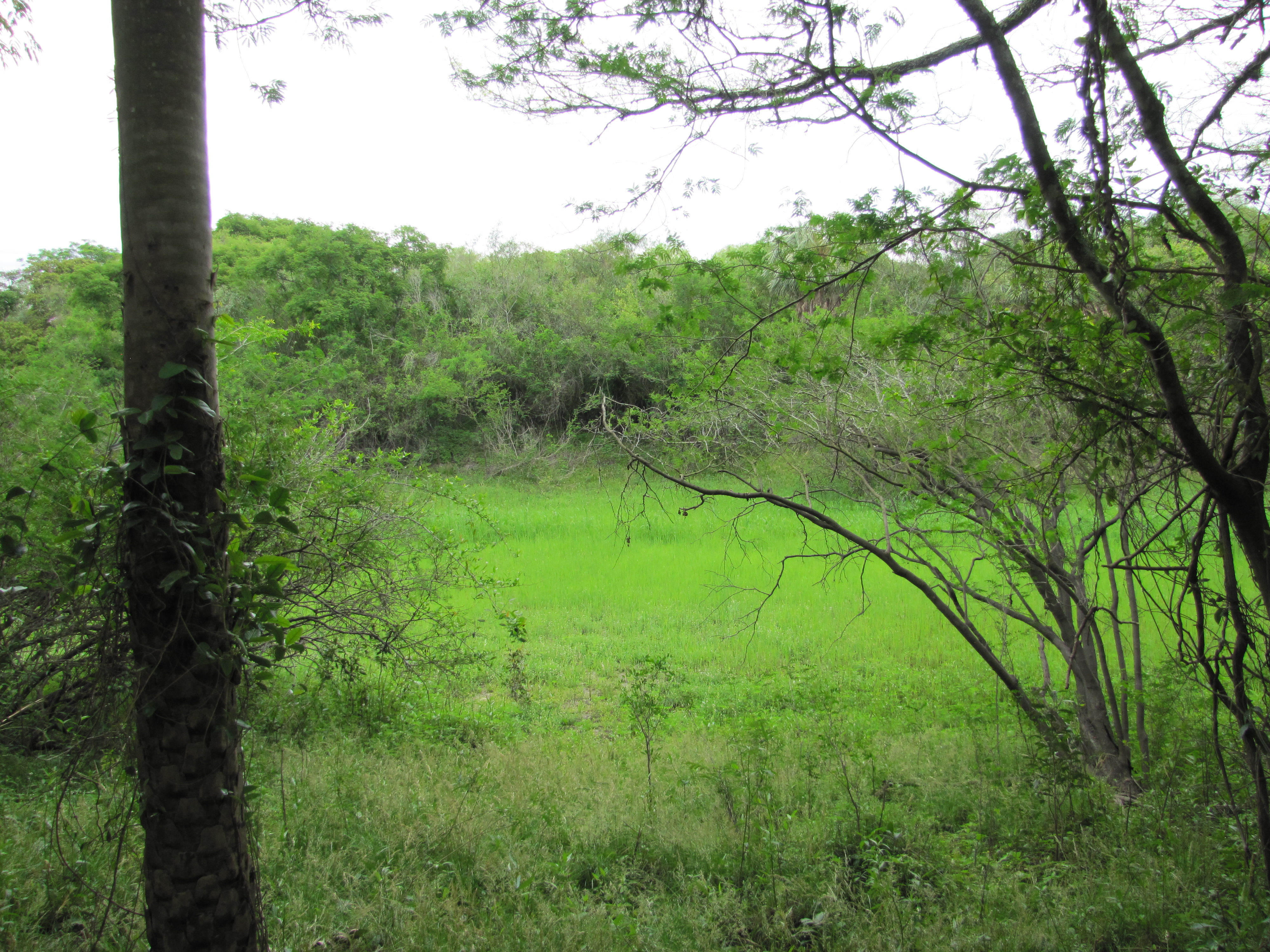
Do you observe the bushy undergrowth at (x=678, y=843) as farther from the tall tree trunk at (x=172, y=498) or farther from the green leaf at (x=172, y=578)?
the green leaf at (x=172, y=578)

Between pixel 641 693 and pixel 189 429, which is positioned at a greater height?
pixel 189 429

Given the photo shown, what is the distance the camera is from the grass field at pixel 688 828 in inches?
95.9

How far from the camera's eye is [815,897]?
286 cm

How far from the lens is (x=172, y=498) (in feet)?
5.21

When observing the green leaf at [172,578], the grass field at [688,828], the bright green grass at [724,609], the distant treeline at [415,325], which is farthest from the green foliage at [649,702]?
the distant treeline at [415,325]

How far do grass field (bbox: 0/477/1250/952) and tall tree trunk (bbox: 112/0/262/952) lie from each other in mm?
311

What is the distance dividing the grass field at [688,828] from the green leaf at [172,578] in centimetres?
66

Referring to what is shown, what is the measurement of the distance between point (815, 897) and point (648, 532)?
10734 millimetres

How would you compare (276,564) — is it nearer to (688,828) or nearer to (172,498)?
(172,498)

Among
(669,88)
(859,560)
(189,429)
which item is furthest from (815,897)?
(859,560)

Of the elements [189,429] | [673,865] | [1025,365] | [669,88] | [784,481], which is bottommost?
[673,865]

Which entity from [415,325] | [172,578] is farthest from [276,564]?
[415,325]

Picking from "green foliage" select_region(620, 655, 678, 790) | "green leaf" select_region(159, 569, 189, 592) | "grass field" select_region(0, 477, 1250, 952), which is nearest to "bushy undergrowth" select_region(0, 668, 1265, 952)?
"grass field" select_region(0, 477, 1250, 952)

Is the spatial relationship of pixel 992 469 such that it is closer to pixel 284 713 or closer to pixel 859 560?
pixel 284 713
